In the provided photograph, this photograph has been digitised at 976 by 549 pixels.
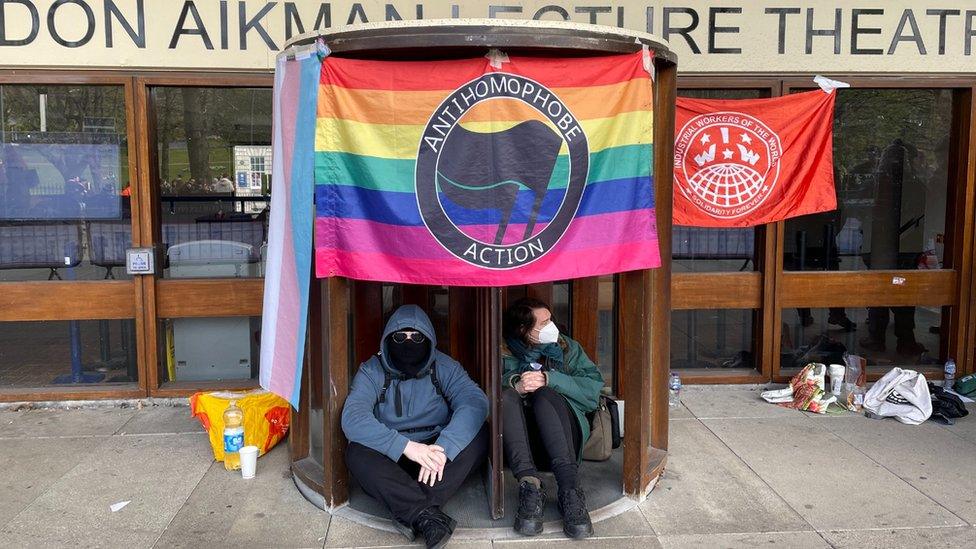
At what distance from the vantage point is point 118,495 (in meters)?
4.47

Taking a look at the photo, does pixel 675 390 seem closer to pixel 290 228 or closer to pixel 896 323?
pixel 896 323

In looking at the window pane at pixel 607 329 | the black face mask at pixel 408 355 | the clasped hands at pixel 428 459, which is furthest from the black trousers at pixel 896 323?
the clasped hands at pixel 428 459

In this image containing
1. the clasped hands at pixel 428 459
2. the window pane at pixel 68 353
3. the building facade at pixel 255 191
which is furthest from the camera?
the window pane at pixel 68 353

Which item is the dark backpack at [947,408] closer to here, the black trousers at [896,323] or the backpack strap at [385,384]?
the black trousers at [896,323]

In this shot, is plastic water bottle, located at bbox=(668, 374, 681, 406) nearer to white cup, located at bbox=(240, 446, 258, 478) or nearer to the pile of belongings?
the pile of belongings

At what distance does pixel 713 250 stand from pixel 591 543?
3316 millimetres

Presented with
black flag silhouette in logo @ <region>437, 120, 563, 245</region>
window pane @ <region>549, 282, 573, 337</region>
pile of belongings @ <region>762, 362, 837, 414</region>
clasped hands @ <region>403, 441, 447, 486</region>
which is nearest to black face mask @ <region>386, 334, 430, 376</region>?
clasped hands @ <region>403, 441, 447, 486</region>

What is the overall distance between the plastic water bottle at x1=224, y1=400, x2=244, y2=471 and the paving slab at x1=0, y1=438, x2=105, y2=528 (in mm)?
993

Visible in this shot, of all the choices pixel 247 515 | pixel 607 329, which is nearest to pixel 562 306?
pixel 607 329

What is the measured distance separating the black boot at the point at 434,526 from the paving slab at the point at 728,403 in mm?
2655

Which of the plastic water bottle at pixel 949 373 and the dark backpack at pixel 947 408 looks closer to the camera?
the dark backpack at pixel 947 408

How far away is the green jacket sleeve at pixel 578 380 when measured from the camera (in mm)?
4438

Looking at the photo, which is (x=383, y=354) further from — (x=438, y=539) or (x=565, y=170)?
(x=565, y=170)

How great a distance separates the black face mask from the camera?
4.22 metres
